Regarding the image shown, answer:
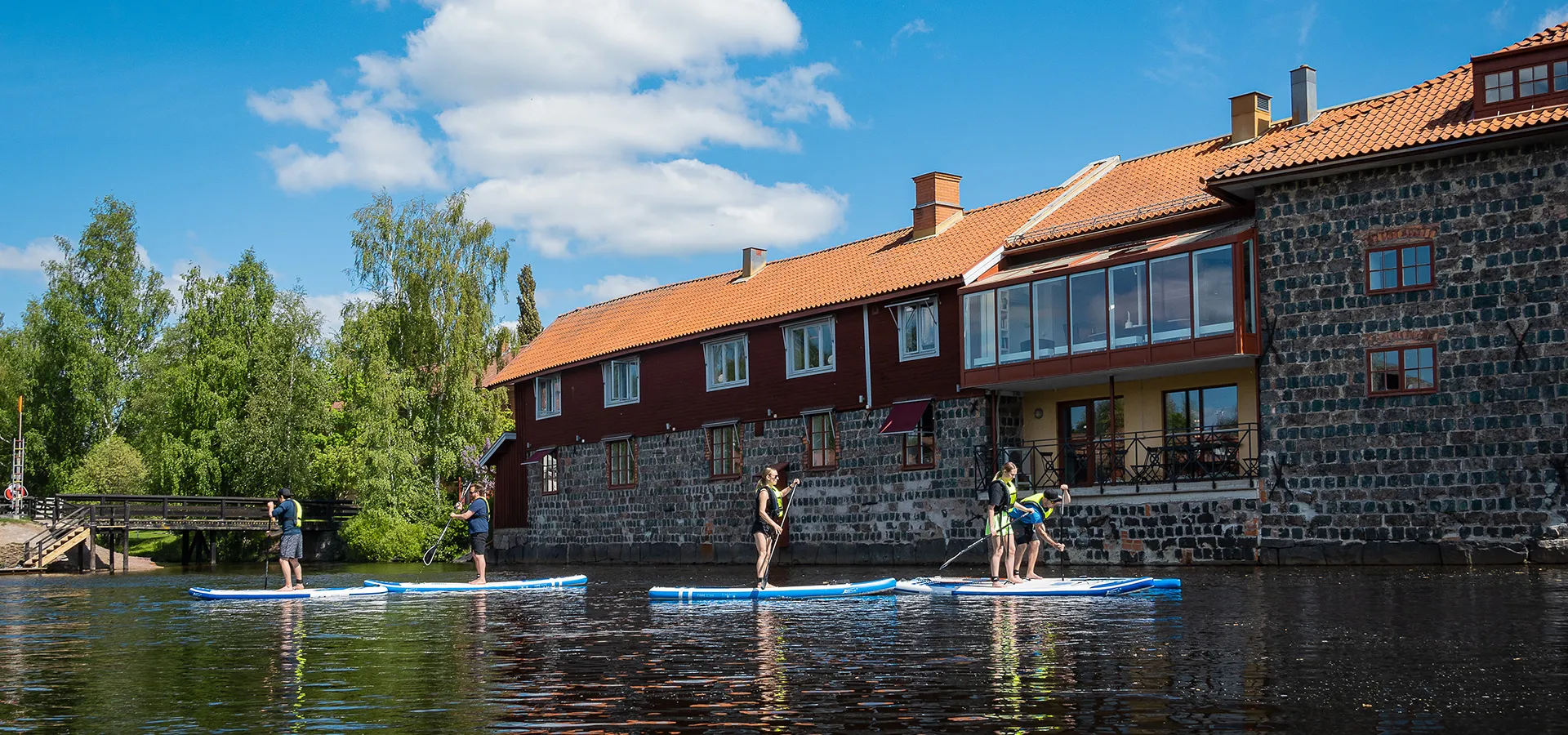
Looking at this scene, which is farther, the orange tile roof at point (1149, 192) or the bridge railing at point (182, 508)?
the bridge railing at point (182, 508)

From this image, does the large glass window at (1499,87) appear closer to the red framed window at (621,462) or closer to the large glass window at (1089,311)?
the large glass window at (1089,311)

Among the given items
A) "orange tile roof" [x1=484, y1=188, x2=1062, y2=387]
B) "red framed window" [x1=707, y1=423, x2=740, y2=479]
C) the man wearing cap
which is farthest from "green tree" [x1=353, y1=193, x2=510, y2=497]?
the man wearing cap

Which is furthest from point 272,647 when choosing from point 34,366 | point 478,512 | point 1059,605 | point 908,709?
point 34,366

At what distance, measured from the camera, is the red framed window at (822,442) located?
34844 millimetres

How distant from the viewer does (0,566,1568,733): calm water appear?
779cm

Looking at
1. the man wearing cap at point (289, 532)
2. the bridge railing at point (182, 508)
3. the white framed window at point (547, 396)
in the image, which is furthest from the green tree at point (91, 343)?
the man wearing cap at point (289, 532)

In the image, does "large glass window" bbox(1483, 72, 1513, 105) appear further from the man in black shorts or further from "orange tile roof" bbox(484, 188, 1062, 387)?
the man in black shorts

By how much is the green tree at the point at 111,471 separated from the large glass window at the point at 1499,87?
50.0m

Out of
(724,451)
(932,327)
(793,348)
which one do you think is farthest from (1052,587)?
(724,451)

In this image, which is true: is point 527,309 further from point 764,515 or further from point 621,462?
point 764,515

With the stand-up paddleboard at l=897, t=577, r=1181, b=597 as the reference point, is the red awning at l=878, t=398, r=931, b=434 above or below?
above

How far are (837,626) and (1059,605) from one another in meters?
3.27

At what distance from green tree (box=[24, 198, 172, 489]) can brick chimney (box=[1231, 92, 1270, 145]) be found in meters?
47.5

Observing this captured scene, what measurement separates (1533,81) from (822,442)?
17.3 metres
